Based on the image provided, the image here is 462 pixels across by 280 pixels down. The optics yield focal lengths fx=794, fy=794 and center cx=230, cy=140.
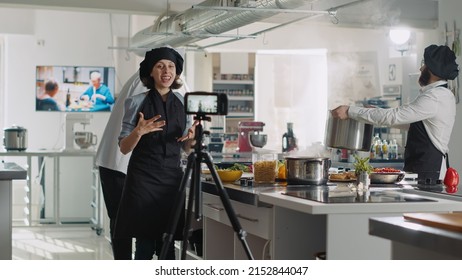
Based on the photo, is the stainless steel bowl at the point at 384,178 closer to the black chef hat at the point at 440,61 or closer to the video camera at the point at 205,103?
the black chef hat at the point at 440,61

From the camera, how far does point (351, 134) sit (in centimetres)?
428

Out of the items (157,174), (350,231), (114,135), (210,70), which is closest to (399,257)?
(350,231)

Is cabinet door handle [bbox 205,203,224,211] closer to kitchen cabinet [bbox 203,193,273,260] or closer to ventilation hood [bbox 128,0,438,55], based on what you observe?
kitchen cabinet [bbox 203,193,273,260]

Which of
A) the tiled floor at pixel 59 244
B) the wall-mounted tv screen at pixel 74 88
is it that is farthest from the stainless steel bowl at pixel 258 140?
the wall-mounted tv screen at pixel 74 88

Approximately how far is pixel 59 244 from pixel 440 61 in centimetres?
437

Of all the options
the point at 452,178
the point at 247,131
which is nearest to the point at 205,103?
the point at 452,178

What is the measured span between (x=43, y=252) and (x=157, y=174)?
3.64m

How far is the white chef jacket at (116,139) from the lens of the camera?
4.39 meters

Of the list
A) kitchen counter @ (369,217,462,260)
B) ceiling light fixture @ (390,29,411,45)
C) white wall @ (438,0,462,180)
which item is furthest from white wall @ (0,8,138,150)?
kitchen counter @ (369,217,462,260)

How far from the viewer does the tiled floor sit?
22.0ft

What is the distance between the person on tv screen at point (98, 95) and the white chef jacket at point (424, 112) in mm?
8981

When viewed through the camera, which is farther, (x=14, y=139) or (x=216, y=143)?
(x=14, y=139)

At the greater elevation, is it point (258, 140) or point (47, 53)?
point (47, 53)

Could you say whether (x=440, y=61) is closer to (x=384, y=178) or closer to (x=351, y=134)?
(x=351, y=134)
